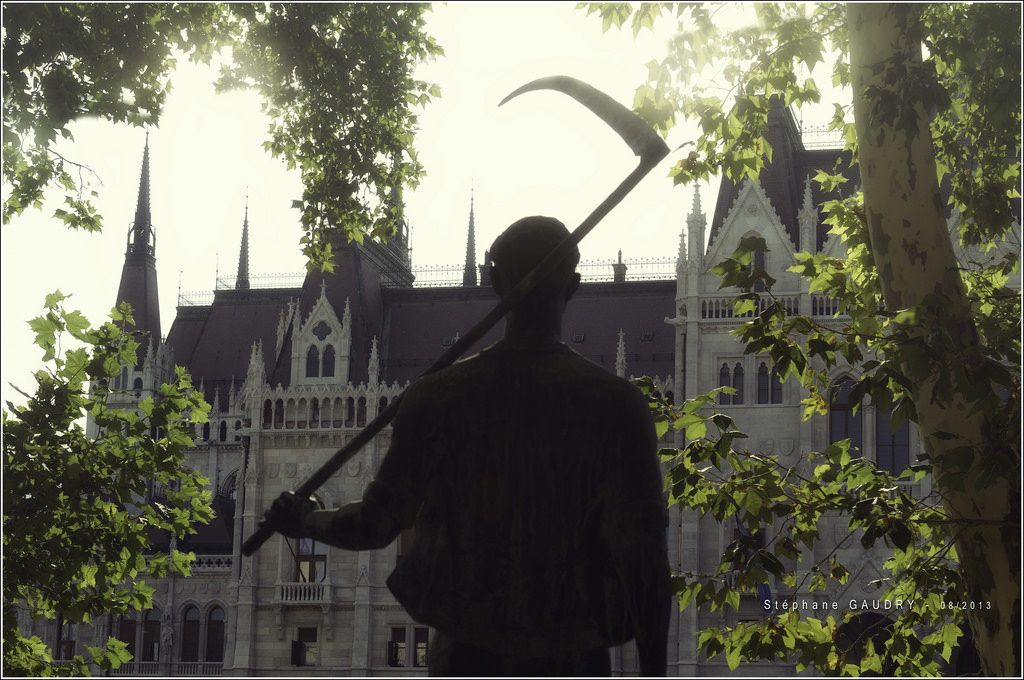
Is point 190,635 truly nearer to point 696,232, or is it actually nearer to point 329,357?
point 329,357

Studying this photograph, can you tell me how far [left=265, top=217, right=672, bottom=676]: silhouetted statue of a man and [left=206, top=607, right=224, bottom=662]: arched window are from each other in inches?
1730

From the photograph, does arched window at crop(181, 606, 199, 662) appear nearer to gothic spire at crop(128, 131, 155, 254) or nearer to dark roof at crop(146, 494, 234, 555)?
dark roof at crop(146, 494, 234, 555)

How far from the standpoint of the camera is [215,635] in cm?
4550

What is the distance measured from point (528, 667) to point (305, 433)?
136 ft

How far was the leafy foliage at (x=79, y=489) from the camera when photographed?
9766 mm

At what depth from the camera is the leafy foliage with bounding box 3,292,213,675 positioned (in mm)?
9766

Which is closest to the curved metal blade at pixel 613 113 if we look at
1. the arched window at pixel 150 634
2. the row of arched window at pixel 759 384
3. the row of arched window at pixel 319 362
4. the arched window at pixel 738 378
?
the row of arched window at pixel 759 384

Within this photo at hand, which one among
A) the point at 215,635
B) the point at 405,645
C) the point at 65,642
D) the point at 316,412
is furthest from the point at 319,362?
the point at 65,642

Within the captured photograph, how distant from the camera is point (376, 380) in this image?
44750mm

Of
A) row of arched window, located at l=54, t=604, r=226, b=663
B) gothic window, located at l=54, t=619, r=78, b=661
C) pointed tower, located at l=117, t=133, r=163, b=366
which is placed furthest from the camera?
pointed tower, located at l=117, t=133, r=163, b=366

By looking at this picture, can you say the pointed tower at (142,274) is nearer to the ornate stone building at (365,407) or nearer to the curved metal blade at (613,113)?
the ornate stone building at (365,407)

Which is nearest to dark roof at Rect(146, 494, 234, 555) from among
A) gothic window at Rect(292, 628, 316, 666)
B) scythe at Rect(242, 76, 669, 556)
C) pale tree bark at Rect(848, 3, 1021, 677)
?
gothic window at Rect(292, 628, 316, 666)

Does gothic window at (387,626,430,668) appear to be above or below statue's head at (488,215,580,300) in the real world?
below

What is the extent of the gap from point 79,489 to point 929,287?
22.0 feet
